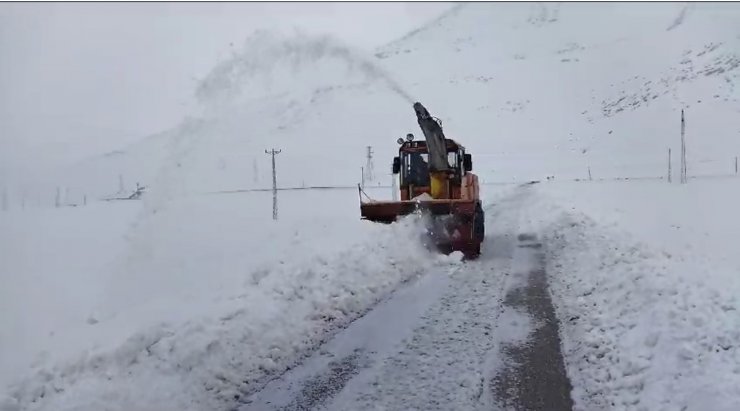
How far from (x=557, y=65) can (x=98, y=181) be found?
294 feet

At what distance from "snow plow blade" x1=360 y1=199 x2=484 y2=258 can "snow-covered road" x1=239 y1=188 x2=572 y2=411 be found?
2832 millimetres

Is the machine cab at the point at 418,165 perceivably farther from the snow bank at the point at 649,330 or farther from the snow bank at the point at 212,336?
the snow bank at the point at 649,330

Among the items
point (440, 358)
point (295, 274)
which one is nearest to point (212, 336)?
point (440, 358)

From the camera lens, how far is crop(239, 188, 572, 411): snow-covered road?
476 centimetres

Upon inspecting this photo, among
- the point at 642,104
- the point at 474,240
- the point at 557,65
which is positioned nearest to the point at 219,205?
the point at 474,240

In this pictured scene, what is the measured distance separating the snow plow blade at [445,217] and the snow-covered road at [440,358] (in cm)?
283

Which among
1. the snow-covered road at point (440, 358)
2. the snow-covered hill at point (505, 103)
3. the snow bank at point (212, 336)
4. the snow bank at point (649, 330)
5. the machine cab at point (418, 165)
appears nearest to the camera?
the snow bank at point (649, 330)

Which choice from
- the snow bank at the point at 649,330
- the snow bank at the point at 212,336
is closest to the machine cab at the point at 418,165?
the snow bank at the point at 212,336

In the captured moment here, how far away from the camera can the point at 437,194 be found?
12.8 meters

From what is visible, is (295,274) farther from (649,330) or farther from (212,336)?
(649,330)

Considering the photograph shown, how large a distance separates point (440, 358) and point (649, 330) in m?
2.06

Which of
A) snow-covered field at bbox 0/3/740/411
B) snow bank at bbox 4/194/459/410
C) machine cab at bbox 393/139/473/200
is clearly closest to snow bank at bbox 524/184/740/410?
snow-covered field at bbox 0/3/740/411

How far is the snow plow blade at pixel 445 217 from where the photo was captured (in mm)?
11695

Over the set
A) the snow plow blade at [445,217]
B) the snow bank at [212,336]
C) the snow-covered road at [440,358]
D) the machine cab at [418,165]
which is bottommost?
the snow-covered road at [440,358]
